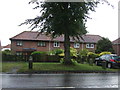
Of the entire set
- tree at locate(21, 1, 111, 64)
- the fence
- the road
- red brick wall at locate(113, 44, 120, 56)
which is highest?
tree at locate(21, 1, 111, 64)

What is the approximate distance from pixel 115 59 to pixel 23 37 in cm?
2468

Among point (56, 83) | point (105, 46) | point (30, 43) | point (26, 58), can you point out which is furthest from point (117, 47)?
point (56, 83)

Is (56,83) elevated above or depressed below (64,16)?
below

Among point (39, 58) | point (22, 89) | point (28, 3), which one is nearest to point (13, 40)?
point (39, 58)

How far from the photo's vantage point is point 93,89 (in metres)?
7.55

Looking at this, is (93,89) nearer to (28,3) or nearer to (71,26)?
(71,26)

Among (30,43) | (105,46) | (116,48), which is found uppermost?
(30,43)

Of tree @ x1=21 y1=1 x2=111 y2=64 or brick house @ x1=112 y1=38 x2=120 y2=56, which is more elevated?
tree @ x1=21 y1=1 x2=111 y2=64

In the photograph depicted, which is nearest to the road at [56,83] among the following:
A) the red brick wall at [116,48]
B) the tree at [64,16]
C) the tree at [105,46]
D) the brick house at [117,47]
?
the tree at [64,16]

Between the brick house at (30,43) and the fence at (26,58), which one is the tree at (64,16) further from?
the brick house at (30,43)

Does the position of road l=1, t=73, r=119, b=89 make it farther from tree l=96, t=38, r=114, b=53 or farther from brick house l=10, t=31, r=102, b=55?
brick house l=10, t=31, r=102, b=55

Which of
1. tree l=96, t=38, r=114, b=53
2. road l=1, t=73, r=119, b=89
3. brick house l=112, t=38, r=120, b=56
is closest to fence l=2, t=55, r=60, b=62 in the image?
tree l=96, t=38, r=114, b=53

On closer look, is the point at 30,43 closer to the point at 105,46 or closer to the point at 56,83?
the point at 105,46

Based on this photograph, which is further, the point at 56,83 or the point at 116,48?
the point at 116,48
